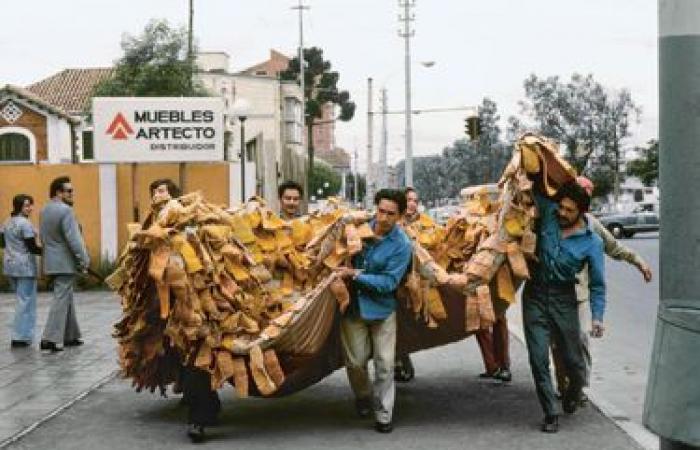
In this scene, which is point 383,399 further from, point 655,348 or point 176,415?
point 655,348

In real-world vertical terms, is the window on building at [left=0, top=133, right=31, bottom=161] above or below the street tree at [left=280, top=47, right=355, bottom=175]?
below

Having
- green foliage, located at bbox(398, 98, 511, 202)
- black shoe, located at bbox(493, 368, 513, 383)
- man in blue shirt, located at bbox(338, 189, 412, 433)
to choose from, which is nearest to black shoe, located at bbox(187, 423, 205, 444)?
man in blue shirt, located at bbox(338, 189, 412, 433)

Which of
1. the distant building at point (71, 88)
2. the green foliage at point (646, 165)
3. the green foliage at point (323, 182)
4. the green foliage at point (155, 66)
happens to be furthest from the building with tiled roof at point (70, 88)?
the green foliage at point (646, 165)

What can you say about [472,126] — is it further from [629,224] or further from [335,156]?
[335,156]

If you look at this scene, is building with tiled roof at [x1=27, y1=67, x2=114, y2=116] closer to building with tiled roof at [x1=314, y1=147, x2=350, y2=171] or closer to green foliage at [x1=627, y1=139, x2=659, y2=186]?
green foliage at [x1=627, y1=139, x2=659, y2=186]

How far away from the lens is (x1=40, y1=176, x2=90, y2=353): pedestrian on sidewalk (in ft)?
37.7

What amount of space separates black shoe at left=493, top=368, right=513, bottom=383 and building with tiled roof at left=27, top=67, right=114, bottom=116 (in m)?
60.8

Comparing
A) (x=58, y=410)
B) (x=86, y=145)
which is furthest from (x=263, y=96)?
(x=58, y=410)

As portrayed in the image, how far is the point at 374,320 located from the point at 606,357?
4.27 meters

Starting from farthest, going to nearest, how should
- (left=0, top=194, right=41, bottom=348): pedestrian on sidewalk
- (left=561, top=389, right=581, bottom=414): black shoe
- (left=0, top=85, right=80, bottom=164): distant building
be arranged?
(left=0, top=85, right=80, bottom=164): distant building, (left=0, top=194, right=41, bottom=348): pedestrian on sidewalk, (left=561, top=389, right=581, bottom=414): black shoe

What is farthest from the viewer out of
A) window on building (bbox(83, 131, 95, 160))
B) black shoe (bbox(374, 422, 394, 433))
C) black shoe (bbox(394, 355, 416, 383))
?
window on building (bbox(83, 131, 95, 160))

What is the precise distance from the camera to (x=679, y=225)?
3457 millimetres

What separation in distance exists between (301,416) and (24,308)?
5176 millimetres

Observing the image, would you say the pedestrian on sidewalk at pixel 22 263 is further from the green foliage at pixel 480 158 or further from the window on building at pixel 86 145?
the green foliage at pixel 480 158
